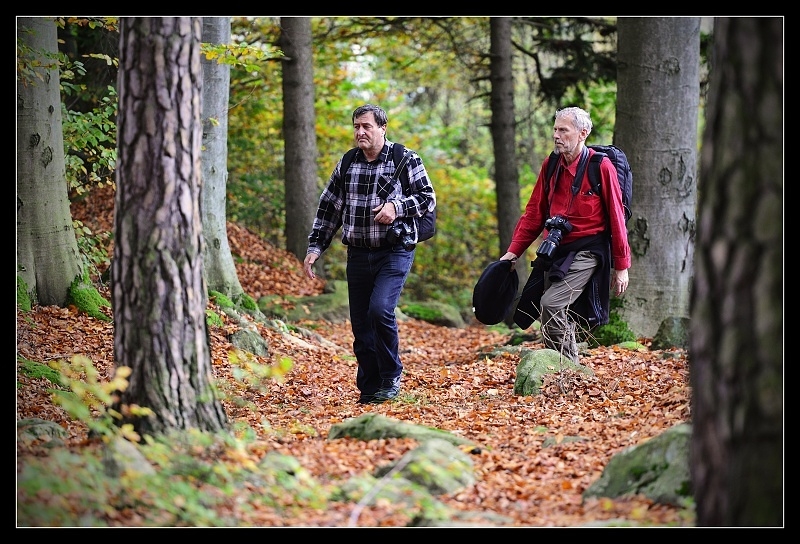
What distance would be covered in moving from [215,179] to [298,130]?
3680 mm

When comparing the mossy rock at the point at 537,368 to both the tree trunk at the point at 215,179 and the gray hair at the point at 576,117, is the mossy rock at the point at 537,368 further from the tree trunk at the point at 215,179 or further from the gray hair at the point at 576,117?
the tree trunk at the point at 215,179

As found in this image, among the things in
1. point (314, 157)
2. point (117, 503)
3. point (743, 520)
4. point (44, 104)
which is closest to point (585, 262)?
point (743, 520)

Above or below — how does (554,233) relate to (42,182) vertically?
below

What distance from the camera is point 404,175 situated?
6.63 meters

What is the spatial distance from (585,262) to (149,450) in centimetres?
389

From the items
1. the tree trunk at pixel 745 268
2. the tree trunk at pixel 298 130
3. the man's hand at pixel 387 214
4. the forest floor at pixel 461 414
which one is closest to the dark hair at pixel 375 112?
the man's hand at pixel 387 214

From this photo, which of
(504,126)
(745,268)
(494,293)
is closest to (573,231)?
(494,293)

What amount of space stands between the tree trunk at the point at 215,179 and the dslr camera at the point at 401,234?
4.43 metres

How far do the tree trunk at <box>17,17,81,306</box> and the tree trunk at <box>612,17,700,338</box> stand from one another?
6018 millimetres

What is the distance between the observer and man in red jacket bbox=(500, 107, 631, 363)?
6637mm

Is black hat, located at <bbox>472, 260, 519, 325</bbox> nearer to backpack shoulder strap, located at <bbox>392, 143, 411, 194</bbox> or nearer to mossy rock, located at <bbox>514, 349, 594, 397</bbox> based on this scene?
mossy rock, located at <bbox>514, 349, 594, 397</bbox>

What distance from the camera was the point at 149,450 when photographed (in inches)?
170

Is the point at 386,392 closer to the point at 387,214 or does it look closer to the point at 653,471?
the point at 387,214

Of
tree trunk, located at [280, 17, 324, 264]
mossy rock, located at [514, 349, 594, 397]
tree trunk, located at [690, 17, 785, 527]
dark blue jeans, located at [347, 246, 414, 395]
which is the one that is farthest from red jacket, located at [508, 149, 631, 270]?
tree trunk, located at [280, 17, 324, 264]
